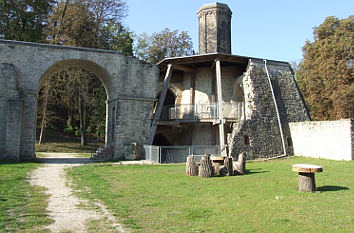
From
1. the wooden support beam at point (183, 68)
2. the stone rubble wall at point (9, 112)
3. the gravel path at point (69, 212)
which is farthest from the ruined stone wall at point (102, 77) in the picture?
the gravel path at point (69, 212)

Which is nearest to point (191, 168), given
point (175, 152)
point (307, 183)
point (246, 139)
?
point (307, 183)

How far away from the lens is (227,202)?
283 inches

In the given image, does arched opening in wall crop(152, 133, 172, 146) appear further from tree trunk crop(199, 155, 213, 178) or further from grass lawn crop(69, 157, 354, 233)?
grass lawn crop(69, 157, 354, 233)

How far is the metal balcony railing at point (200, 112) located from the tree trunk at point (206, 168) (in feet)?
26.4

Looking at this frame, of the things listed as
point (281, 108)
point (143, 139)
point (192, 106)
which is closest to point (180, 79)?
point (192, 106)

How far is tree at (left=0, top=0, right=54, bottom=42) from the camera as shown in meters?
28.1

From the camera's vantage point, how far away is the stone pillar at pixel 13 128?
15703 millimetres

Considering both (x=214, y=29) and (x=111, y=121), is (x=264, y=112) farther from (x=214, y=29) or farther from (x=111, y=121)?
(x=111, y=121)

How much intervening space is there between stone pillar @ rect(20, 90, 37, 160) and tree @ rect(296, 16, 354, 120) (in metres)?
24.0

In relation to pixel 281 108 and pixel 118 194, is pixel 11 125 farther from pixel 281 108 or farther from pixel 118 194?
pixel 281 108

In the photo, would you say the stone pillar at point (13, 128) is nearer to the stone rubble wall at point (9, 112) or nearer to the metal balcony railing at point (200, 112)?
the stone rubble wall at point (9, 112)

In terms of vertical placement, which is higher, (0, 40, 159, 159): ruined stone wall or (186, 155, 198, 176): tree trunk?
(0, 40, 159, 159): ruined stone wall

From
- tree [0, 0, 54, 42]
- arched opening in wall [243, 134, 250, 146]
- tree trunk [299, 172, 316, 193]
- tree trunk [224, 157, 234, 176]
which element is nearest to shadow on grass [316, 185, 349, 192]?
tree trunk [299, 172, 316, 193]

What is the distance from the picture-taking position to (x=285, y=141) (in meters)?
18.7
